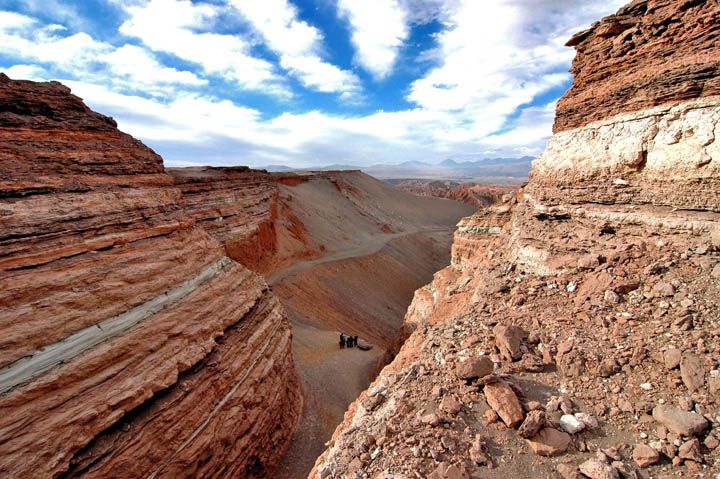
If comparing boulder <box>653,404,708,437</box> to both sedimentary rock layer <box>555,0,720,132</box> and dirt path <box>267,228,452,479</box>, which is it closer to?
sedimentary rock layer <box>555,0,720,132</box>

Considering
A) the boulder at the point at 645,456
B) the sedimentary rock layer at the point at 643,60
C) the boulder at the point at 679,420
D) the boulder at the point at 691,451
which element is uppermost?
the sedimentary rock layer at the point at 643,60

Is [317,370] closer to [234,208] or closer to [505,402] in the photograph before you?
[505,402]

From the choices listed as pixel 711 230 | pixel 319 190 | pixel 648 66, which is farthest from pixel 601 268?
pixel 319 190

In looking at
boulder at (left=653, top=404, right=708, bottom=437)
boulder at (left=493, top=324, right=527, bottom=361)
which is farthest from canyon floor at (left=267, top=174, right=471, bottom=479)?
boulder at (left=653, top=404, right=708, bottom=437)

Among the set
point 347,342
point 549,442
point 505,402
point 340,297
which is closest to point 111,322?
point 505,402

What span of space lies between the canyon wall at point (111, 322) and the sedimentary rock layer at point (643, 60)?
891cm

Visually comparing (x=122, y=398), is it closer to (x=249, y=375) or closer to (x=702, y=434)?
(x=249, y=375)

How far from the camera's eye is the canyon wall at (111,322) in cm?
509

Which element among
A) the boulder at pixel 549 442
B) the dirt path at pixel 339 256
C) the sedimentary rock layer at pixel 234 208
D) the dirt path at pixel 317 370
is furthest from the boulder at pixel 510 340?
the dirt path at pixel 339 256

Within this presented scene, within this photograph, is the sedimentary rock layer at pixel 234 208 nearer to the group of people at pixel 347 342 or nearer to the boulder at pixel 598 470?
the group of people at pixel 347 342

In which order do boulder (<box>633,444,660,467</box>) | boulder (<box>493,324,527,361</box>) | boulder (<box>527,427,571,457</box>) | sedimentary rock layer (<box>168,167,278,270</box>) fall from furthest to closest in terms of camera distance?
1. sedimentary rock layer (<box>168,167,278,270</box>)
2. boulder (<box>493,324,527,361</box>)
3. boulder (<box>527,427,571,457</box>)
4. boulder (<box>633,444,660,467</box>)

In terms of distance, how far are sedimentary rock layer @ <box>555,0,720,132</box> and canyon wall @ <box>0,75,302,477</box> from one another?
29.2ft

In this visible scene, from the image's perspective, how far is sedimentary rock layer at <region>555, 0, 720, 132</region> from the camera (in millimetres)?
5223

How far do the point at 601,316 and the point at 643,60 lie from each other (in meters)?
4.62
